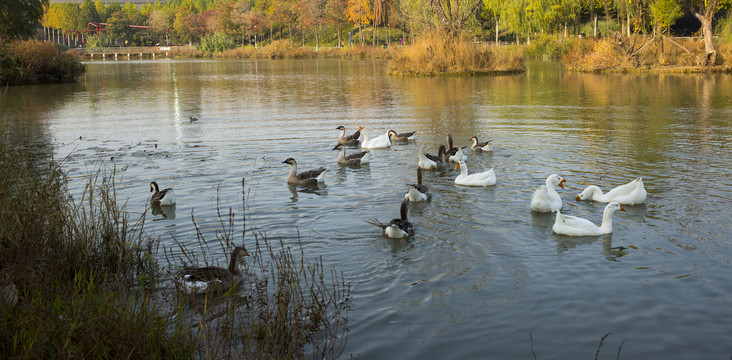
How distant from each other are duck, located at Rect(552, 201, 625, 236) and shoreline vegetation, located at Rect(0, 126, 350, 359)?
3941 millimetres

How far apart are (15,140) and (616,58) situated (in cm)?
4192

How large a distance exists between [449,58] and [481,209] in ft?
118

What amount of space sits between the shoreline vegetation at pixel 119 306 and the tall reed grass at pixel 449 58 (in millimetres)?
38074

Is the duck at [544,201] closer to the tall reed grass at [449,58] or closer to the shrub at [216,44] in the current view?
the tall reed grass at [449,58]

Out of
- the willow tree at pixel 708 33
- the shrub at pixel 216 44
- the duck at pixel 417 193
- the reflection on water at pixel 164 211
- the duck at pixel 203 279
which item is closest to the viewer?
the duck at pixel 203 279

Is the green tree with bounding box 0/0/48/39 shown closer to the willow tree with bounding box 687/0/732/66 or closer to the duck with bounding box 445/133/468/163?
the duck with bounding box 445/133/468/163

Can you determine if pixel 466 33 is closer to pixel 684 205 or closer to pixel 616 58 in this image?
pixel 616 58

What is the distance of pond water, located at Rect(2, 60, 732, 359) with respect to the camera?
673 centimetres

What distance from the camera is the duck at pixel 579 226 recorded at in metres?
9.59

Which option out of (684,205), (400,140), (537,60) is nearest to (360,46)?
(537,60)

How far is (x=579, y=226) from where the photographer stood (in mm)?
9602

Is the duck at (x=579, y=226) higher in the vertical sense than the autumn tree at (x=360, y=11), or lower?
lower

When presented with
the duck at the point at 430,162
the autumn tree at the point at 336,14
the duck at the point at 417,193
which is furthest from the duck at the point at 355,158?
the autumn tree at the point at 336,14

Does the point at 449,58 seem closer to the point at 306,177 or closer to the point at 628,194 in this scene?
the point at 306,177
